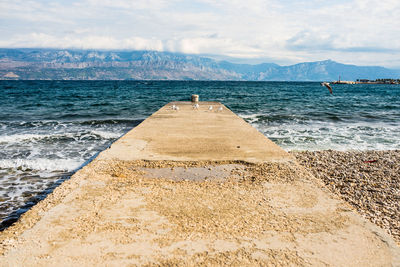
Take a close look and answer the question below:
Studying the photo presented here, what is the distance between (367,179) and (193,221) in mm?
6113

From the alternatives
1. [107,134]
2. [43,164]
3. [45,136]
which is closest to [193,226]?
[43,164]

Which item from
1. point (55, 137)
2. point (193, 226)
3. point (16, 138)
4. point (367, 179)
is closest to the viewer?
point (193, 226)

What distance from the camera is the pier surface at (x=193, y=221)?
3.45 meters

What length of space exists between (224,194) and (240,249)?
1661mm

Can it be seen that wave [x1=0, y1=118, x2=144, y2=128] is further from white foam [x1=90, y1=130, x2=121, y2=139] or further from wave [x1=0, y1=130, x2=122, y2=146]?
wave [x1=0, y1=130, x2=122, y2=146]

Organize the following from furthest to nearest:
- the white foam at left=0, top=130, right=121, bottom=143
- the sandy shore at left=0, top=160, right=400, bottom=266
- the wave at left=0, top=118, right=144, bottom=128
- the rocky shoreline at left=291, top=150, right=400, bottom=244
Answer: the wave at left=0, top=118, right=144, bottom=128
the white foam at left=0, top=130, right=121, bottom=143
the rocky shoreline at left=291, top=150, right=400, bottom=244
the sandy shore at left=0, top=160, right=400, bottom=266

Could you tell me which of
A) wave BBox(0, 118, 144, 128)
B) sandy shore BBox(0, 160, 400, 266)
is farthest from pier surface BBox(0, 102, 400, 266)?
wave BBox(0, 118, 144, 128)

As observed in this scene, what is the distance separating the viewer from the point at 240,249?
3578mm

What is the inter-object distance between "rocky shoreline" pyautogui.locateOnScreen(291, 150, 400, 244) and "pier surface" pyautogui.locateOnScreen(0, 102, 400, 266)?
1265 millimetres

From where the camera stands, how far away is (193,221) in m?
4.20

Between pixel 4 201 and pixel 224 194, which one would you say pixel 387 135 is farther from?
pixel 4 201

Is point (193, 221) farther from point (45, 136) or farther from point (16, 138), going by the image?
point (16, 138)

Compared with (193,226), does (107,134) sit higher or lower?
lower

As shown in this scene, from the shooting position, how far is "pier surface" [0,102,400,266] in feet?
11.3
